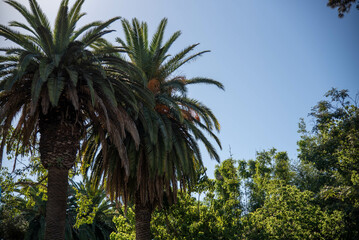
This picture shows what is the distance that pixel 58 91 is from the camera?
12266 millimetres

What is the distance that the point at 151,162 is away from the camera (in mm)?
16422

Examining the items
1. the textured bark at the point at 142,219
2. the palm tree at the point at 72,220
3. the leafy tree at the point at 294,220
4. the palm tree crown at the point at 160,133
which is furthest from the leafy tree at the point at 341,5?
the palm tree at the point at 72,220

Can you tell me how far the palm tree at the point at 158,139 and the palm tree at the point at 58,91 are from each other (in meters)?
2.22

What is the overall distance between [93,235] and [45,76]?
2631 centimetres

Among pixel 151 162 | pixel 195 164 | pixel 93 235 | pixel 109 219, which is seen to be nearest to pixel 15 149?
pixel 151 162

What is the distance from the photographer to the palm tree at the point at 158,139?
16.8 metres

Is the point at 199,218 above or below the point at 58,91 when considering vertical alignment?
below

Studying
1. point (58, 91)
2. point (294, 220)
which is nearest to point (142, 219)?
point (58, 91)

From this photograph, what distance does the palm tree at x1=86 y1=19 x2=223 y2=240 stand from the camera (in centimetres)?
1675

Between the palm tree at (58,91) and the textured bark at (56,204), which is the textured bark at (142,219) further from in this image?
the textured bark at (56,204)

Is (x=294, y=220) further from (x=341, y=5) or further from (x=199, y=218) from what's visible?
(x=341, y=5)

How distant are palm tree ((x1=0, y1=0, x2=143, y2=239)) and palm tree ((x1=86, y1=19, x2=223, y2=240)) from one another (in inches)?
87.5

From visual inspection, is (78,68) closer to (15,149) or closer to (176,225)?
(15,149)

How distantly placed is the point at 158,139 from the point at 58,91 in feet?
19.2
